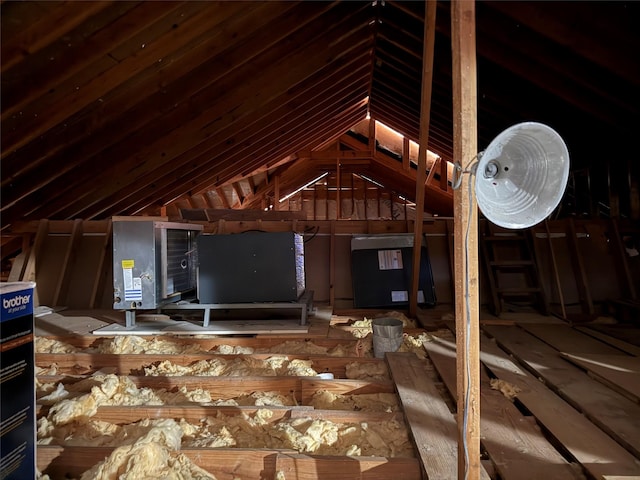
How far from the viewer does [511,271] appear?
3.99 metres

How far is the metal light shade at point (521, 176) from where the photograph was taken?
2.98 feet

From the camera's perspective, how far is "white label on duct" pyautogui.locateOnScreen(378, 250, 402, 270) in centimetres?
399

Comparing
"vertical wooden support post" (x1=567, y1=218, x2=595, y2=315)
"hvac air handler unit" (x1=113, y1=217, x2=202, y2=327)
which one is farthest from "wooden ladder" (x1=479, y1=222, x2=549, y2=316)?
"hvac air handler unit" (x1=113, y1=217, x2=202, y2=327)

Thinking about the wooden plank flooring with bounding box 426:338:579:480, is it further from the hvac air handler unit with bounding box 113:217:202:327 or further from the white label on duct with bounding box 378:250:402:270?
the white label on duct with bounding box 378:250:402:270

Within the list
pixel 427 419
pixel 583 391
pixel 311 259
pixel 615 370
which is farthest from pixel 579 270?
pixel 427 419

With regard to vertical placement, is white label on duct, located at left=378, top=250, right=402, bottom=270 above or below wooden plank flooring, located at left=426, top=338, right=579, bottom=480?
above

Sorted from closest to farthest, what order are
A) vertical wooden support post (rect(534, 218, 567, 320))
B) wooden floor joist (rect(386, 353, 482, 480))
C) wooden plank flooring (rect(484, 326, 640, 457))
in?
wooden floor joist (rect(386, 353, 482, 480)) → wooden plank flooring (rect(484, 326, 640, 457)) → vertical wooden support post (rect(534, 218, 567, 320))

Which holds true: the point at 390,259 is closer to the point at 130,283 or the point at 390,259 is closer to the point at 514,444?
the point at 130,283

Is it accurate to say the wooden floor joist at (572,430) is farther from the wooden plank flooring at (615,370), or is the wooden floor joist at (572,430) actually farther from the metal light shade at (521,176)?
the metal light shade at (521,176)

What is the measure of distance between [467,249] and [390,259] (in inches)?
118

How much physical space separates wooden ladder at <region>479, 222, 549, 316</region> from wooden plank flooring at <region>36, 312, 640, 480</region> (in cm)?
91

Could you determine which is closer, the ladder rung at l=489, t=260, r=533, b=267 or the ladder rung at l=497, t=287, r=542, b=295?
the ladder rung at l=497, t=287, r=542, b=295

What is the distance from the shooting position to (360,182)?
11148mm

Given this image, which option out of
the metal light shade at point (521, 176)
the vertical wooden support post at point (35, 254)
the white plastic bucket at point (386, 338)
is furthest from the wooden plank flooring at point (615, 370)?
the vertical wooden support post at point (35, 254)
